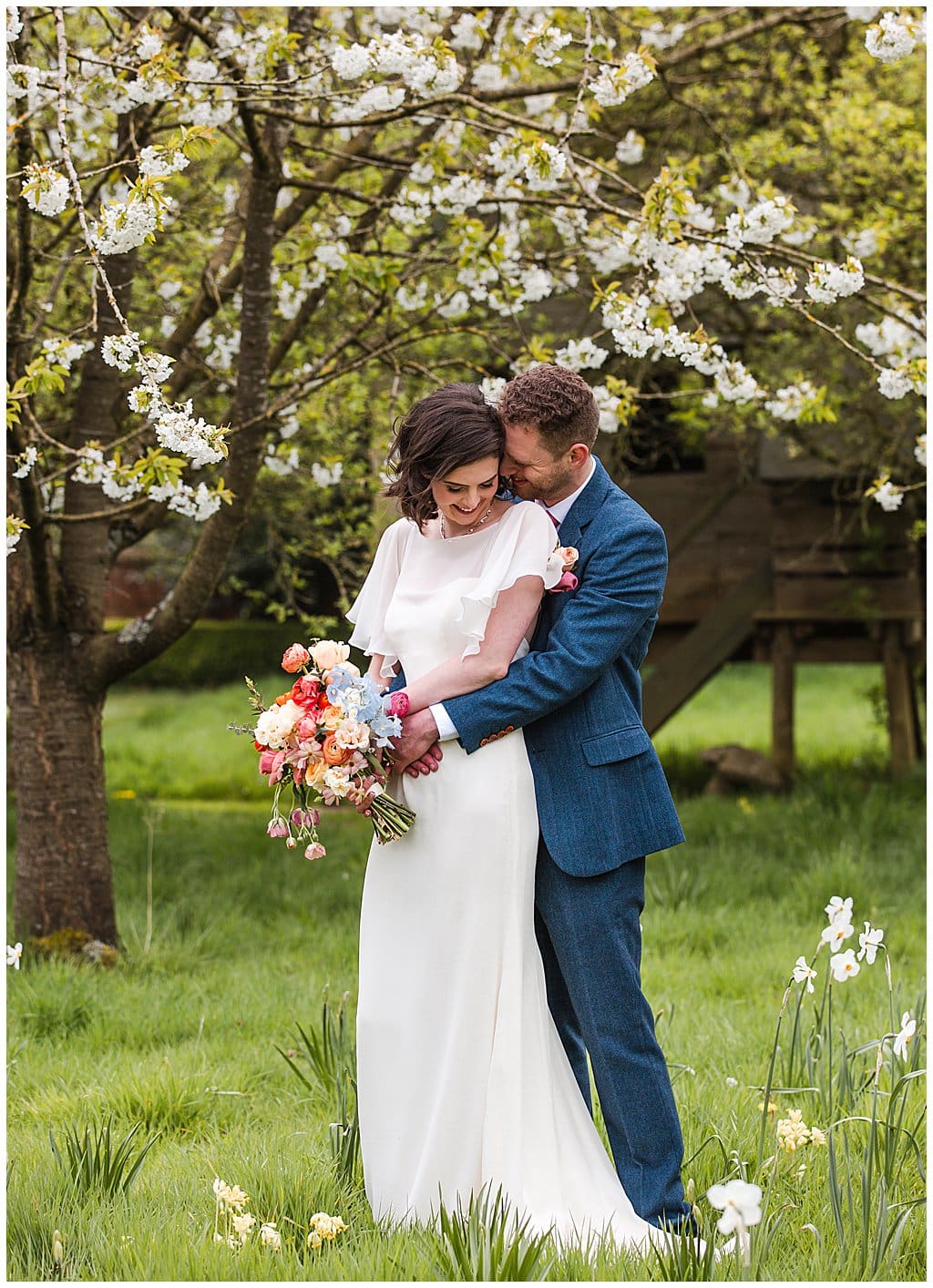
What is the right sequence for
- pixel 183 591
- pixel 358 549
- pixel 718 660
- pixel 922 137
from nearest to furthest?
pixel 183 591 < pixel 922 137 < pixel 718 660 < pixel 358 549

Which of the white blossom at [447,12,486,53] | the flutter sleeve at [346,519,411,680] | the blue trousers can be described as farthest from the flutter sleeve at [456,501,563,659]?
the white blossom at [447,12,486,53]

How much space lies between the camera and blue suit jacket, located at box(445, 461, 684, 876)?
2.81 meters

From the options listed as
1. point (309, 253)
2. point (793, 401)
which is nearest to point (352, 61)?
point (309, 253)

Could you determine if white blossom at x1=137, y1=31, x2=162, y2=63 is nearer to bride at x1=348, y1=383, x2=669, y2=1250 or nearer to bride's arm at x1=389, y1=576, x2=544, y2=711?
bride at x1=348, y1=383, x2=669, y2=1250

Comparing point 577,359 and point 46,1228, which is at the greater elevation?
point 577,359

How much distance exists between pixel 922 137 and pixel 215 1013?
564 cm

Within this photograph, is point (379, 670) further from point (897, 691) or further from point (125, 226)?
point (897, 691)

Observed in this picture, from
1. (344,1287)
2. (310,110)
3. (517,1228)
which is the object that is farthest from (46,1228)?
(310,110)

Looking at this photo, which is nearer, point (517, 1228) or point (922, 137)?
point (517, 1228)

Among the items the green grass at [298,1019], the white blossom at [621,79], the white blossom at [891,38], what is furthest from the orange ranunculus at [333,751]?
the white blossom at [891,38]

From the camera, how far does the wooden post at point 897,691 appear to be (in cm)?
939

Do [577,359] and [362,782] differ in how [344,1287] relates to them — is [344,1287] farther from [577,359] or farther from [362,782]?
[577,359]

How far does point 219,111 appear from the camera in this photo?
163 inches

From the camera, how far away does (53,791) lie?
5312mm
